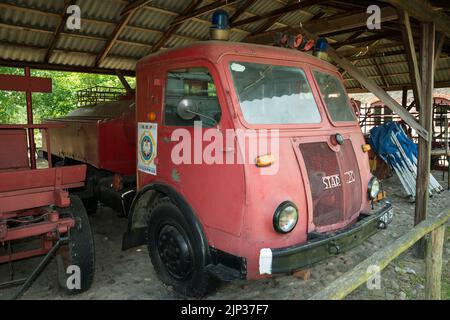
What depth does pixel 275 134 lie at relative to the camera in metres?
2.81

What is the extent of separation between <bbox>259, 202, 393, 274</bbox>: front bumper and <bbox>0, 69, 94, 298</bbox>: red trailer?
1837 mm

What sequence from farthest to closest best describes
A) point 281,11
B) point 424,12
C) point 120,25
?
point 281,11 → point 120,25 → point 424,12

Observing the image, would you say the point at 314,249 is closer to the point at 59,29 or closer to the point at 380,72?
the point at 59,29

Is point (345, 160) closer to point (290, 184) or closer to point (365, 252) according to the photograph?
point (290, 184)

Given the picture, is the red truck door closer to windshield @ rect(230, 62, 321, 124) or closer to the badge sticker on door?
the badge sticker on door

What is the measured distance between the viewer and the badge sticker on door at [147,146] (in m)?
3.41

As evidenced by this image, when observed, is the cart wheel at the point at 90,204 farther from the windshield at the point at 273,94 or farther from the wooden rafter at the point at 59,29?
the wooden rafter at the point at 59,29

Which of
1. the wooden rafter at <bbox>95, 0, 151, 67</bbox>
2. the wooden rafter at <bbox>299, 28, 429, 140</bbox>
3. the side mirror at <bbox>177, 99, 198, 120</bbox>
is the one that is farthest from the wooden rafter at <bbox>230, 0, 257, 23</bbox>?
the side mirror at <bbox>177, 99, 198, 120</bbox>

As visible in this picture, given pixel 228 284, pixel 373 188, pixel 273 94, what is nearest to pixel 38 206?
pixel 228 284

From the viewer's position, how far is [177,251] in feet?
10.1

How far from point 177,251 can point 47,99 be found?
14.9 metres

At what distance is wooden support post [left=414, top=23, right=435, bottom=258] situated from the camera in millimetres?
4406
